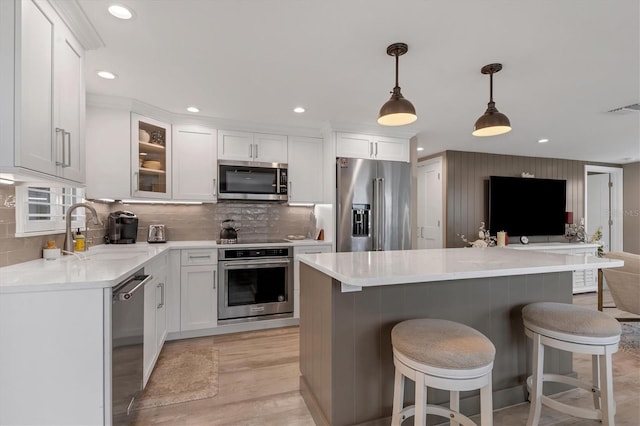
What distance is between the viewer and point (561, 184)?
18.0ft

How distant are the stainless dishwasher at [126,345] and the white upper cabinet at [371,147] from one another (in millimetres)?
2575

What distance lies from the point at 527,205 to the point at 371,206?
11.2ft

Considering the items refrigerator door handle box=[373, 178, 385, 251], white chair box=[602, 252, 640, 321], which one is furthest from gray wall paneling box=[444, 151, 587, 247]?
white chair box=[602, 252, 640, 321]

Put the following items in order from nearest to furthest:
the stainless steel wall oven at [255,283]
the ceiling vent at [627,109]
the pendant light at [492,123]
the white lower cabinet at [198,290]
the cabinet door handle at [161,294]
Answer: the pendant light at [492,123] < the cabinet door handle at [161,294] < the ceiling vent at [627,109] < the white lower cabinet at [198,290] < the stainless steel wall oven at [255,283]

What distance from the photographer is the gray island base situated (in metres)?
1.65

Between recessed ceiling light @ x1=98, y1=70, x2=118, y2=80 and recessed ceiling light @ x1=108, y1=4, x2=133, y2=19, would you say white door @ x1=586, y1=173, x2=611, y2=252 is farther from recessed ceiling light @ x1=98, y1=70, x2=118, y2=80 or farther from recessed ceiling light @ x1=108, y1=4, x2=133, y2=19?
recessed ceiling light @ x1=98, y1=70, x2=118, y2=80

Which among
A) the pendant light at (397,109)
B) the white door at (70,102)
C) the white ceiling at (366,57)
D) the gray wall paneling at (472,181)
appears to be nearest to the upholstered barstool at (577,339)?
the pendant light at (397,109)

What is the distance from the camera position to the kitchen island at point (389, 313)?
1623 mm

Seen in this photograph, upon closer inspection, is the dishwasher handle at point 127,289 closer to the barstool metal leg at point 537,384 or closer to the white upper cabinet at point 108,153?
the white upper cabinet at point 108,153

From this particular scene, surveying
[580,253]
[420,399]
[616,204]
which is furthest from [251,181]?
[616,204]

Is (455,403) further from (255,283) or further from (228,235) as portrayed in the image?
(228,235)

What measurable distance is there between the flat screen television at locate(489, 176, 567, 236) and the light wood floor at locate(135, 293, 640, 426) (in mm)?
2606

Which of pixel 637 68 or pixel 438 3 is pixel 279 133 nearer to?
pixel 438 3

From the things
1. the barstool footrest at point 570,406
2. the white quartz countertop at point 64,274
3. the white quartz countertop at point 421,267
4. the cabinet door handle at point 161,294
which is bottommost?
the barstool footrest at point 570,406
